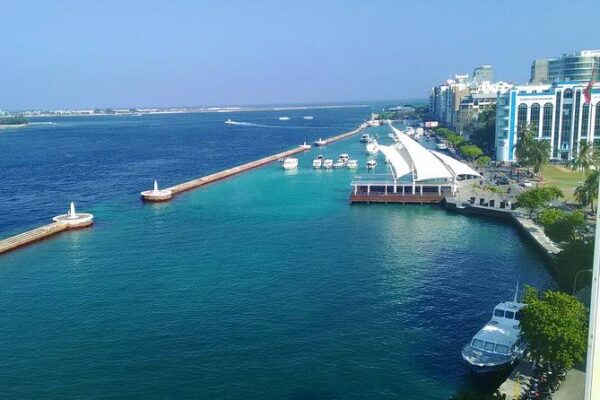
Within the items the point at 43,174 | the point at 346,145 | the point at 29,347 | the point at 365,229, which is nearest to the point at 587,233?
the point at 365,229

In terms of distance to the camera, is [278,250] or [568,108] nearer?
[278,250]

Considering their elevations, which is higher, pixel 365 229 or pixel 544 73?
pixel 544 73

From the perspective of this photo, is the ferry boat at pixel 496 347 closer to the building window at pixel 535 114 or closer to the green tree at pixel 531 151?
the green tree at pixel 531 151

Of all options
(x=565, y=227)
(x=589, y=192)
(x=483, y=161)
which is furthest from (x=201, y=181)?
(x=565, y=227)

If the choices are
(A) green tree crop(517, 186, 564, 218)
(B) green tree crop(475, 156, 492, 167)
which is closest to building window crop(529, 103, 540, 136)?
(B) green tree crop(475, 156, 492, 167)

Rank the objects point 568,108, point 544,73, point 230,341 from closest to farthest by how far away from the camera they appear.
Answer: point 230,341
point 568,108
point 544,73

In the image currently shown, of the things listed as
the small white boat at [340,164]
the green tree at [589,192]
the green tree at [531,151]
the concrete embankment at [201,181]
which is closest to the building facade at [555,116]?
the green tree at [531,151]

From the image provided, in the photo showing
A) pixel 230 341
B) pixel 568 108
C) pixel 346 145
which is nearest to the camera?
pixel 230 341

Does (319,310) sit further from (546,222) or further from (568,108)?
(568,108)
